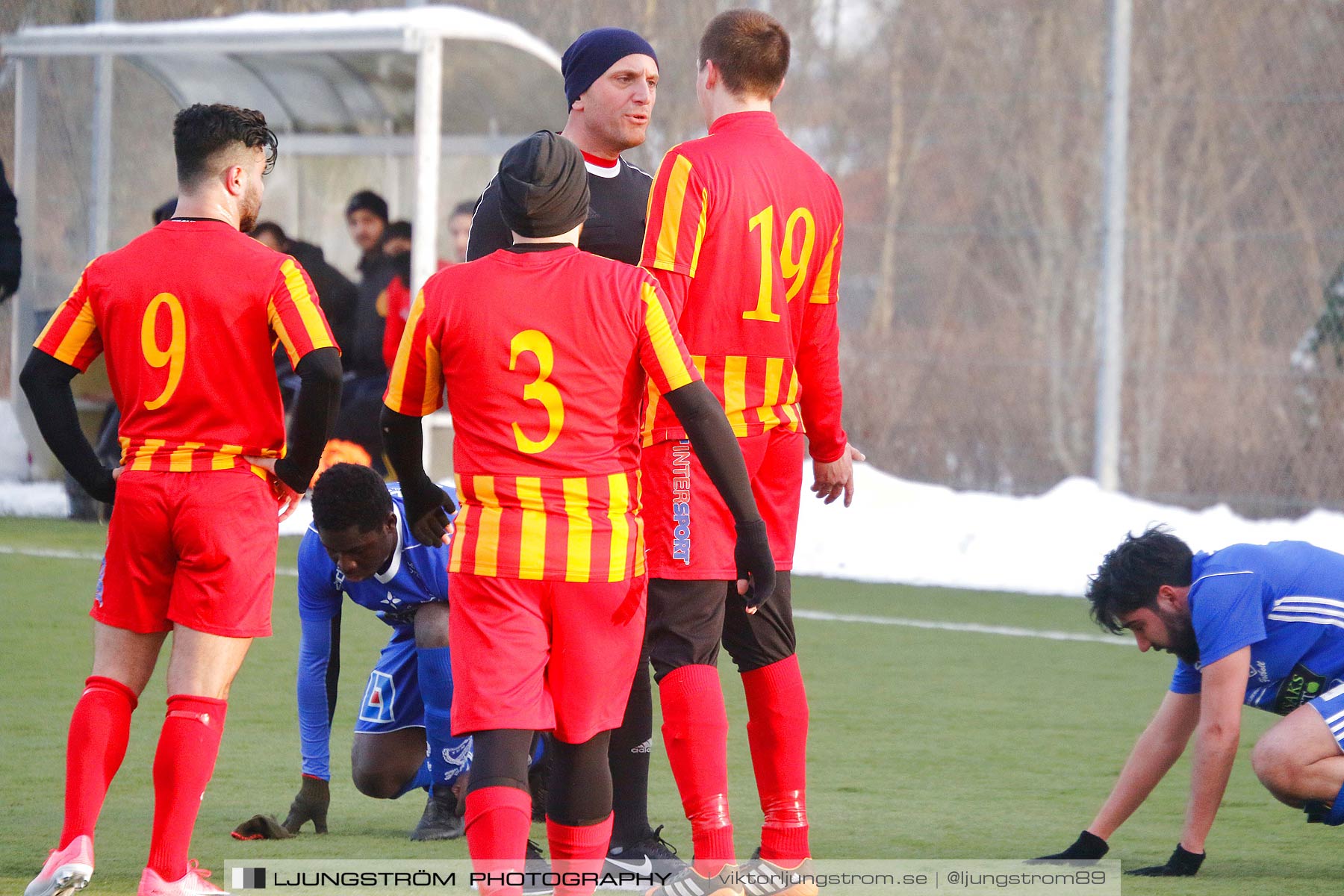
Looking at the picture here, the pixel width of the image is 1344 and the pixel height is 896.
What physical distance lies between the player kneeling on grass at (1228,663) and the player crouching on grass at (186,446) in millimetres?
2064

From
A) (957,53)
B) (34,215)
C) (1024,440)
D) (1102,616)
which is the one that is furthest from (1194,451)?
(34,215)

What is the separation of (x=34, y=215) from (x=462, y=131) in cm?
319

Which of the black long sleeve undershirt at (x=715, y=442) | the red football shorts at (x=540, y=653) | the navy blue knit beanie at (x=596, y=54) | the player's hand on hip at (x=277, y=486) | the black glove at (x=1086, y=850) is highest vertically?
the navy blue knit beanie at (x=596, y=54)

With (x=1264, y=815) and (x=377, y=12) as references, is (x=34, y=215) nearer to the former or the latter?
(x=377, y=12)

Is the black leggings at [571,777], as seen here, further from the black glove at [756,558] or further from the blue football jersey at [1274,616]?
the blue football jersey at [1274,616]

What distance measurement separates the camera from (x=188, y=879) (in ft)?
13.2

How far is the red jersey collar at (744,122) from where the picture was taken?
4379 mm

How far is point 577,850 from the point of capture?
11.9 feet

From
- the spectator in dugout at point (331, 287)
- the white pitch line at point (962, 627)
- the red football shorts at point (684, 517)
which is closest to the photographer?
the red football shorts at point (684, 517)

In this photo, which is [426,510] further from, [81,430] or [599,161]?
[599,161]

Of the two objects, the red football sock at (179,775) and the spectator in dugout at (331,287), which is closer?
the red football sock at (179,775)

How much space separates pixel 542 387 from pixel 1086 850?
80.7 inches

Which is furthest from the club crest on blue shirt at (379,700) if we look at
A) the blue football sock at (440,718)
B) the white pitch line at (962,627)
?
the white pitch line at (962,627)

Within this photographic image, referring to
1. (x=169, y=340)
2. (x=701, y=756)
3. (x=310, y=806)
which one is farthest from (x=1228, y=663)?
(x=169, y=340)
